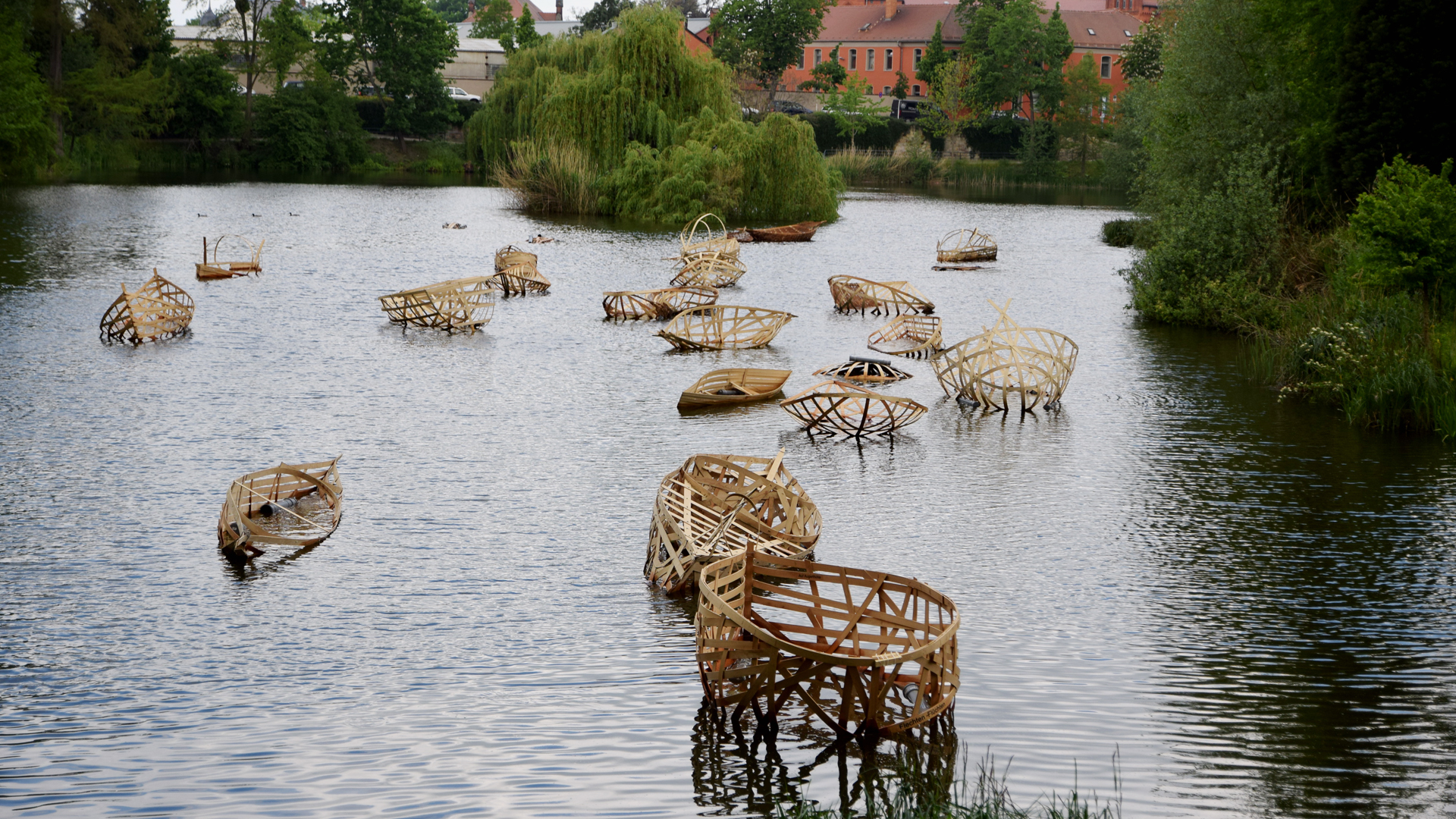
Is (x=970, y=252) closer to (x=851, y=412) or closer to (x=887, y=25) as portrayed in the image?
(x=851, y=412)

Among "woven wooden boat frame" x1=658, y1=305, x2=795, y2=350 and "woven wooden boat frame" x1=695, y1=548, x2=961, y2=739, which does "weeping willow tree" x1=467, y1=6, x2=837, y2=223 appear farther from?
"woven wooden boat frame" x1=695, y1=548, x2=961, y2=739

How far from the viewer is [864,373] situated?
2098 cm

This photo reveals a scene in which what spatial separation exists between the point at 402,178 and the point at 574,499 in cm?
6571

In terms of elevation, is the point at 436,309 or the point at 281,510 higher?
the point at 436,309

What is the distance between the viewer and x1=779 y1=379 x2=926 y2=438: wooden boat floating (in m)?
17.2

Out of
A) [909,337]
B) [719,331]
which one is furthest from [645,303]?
[909,337]

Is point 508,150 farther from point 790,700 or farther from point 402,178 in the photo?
point 790,700

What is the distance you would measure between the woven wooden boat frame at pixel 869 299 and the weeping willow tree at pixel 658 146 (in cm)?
2005

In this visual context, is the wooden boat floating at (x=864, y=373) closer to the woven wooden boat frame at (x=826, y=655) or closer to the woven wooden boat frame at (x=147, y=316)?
the woven wooden boat frame at (x=826, y=655)

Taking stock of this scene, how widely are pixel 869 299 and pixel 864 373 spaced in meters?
8.18

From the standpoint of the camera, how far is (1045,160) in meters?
88.9

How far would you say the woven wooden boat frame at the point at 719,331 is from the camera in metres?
24.2

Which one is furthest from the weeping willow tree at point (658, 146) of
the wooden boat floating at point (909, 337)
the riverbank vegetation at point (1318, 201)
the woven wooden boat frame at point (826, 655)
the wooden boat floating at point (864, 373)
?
the woven wooden boat frame at point (826, 655)

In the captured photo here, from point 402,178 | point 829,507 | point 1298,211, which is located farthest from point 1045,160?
point 829,507
